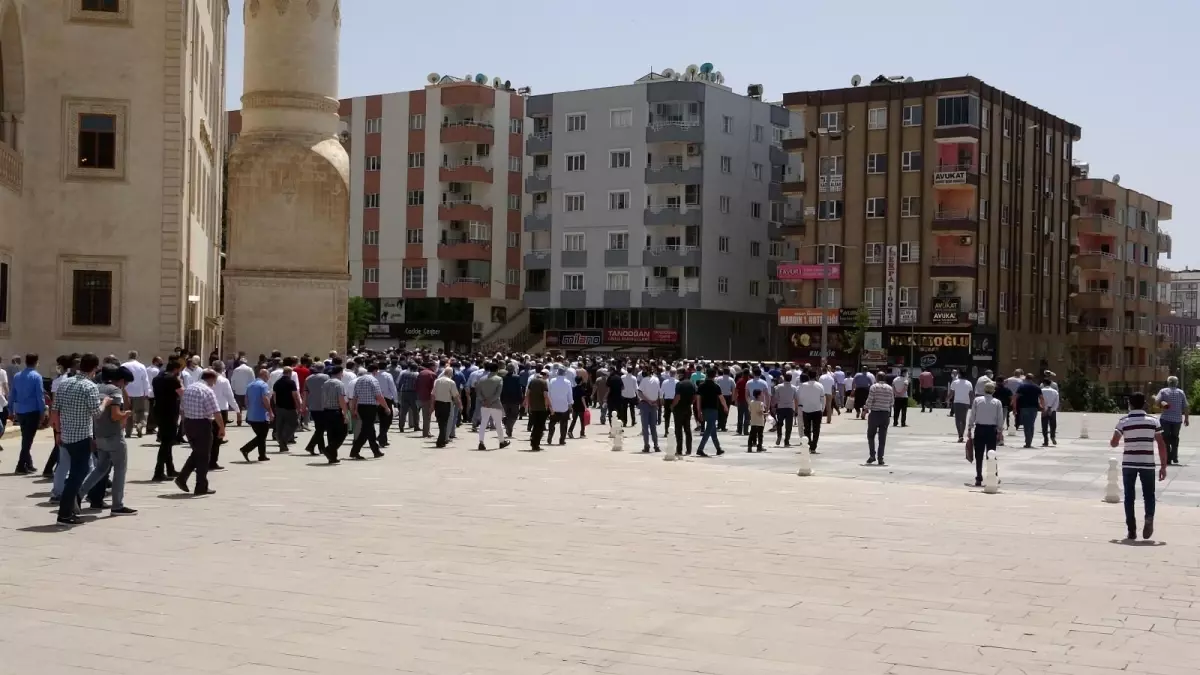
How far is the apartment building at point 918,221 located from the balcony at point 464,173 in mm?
17245

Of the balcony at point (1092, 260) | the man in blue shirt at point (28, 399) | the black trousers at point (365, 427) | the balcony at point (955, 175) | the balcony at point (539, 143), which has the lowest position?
the black trousers at point (365, 427)

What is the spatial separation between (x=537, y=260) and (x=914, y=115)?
22.0 m

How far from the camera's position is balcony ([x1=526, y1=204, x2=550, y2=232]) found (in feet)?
256

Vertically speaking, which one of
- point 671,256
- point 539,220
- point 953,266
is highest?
point 539,220

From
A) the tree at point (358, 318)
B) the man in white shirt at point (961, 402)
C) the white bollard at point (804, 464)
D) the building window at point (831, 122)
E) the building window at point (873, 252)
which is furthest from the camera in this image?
the tree at point (358, 318)

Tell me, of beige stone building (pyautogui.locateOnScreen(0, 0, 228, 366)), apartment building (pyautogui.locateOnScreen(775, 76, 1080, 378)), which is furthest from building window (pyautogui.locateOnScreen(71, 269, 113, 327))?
apartment building (pyautogui.locateOnScreen(775, 76, 1080, 378))

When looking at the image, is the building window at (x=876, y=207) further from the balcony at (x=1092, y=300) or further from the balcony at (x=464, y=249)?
the balcony at (x=464, y=249)

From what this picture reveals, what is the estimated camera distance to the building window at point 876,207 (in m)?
69.1

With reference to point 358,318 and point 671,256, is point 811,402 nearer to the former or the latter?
point 671,256

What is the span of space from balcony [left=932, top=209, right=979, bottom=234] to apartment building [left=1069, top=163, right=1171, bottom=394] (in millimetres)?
15457

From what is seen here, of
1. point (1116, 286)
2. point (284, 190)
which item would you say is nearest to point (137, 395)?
point (284, 190)

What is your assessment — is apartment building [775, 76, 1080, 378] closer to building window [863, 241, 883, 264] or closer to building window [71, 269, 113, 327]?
building window [863, 241, 883, 264]

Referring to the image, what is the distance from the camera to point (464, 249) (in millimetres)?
79125

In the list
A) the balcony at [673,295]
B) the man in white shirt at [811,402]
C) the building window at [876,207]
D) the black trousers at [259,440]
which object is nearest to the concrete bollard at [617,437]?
the man in white shirt at [811,402]
